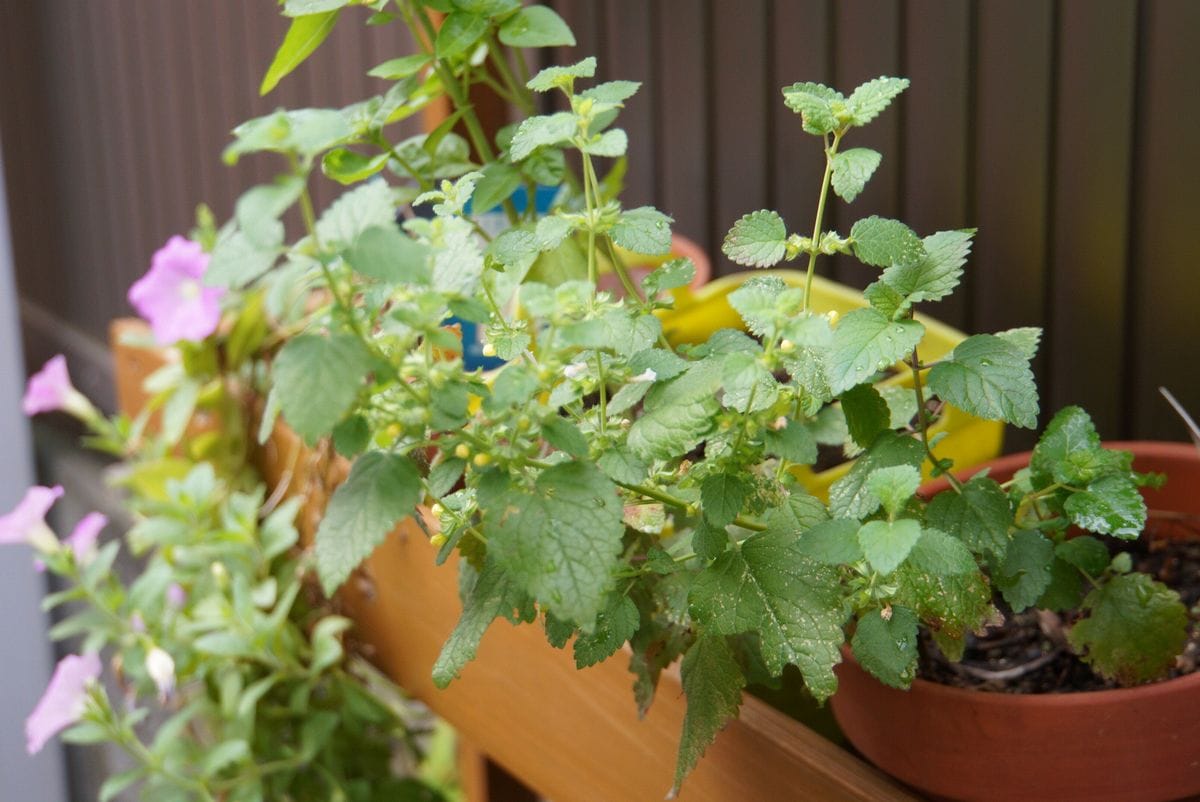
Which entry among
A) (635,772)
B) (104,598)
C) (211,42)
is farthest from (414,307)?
(211,42)

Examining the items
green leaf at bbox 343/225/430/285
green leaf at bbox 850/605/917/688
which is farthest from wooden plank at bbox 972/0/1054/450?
green leaf at bbox 343/225/430/285

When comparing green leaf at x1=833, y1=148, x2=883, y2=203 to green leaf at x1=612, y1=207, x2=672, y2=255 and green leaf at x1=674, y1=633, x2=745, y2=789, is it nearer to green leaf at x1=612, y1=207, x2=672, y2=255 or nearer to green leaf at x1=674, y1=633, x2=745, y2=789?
green leaf at x1=612, y1=207, x2=672, y2=255

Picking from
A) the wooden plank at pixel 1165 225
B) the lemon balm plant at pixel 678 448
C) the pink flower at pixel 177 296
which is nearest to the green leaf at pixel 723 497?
the lemon balm plant at pixel 678 448

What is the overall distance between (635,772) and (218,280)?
1.51 feet

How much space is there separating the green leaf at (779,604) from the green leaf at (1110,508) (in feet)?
0.38

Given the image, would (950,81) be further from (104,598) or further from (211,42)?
(211,42)

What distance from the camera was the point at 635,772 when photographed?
768 millimetres

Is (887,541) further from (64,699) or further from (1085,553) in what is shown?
(64,699)

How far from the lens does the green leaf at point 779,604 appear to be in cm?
49

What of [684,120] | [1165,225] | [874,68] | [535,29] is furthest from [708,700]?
[684,120]

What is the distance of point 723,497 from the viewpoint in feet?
1.67

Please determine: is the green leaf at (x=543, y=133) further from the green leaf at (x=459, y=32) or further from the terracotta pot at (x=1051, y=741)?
the terracotta pot at (x=1051, y=741)

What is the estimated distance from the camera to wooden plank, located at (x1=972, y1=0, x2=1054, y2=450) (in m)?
0.84

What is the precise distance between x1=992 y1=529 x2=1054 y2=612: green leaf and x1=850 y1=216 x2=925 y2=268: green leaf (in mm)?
137
